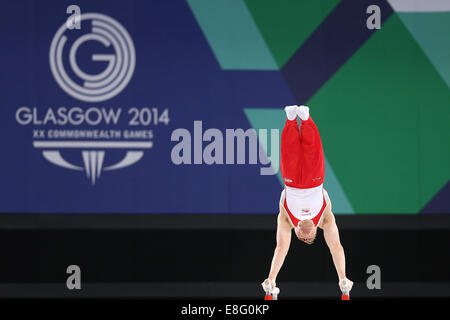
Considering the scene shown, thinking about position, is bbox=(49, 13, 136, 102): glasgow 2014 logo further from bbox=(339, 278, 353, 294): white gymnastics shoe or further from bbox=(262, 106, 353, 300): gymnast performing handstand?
bbox=(339, 278, 353, 294): white gymnastics shoe

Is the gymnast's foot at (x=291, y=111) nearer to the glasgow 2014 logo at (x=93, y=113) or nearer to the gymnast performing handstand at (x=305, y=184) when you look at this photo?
the gymnast performing handstand at (x=305, y=184)

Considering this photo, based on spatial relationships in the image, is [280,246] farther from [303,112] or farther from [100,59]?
[100,59]

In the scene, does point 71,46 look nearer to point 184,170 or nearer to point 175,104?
point 175,104

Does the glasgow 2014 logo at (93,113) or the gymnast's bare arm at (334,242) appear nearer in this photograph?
the gymnast's bare arm at (334,242)

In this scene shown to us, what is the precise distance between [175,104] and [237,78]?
22.4 inches

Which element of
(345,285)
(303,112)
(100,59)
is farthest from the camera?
(100,59)

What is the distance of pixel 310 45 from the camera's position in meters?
5.24

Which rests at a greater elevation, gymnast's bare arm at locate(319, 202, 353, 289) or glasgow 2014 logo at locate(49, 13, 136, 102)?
glasgow 2014 logo at locate(49, 13, 136, 102)

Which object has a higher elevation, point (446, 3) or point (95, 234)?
point (446, 3)

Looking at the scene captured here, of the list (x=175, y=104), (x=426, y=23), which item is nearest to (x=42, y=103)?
(x=175, y=104)

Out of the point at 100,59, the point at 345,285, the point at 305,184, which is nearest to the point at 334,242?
the point at 345,285

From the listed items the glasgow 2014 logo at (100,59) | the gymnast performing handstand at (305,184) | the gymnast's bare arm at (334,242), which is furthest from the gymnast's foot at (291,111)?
the glasgow 2014 logo at (100,59)

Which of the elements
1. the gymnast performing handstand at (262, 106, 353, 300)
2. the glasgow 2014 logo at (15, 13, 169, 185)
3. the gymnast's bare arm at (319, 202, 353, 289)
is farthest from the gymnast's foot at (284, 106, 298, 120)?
the glasgow 2014 logo at (15, 13, 169, 185)

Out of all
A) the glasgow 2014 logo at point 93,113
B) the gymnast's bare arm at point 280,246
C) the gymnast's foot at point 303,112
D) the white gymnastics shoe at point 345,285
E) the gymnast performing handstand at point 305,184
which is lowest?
the white gymnastics shoe at point 345,285
